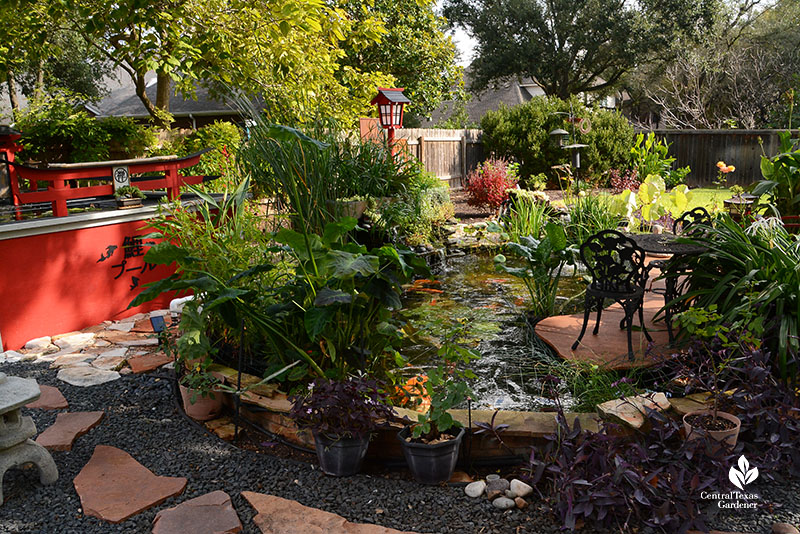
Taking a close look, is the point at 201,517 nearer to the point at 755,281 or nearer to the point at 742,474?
the point at 742,474

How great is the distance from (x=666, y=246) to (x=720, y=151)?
12.6 meters

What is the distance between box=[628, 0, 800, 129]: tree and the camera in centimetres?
1600

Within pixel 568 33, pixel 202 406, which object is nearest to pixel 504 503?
pixel 202 406

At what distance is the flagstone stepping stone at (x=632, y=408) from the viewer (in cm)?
256

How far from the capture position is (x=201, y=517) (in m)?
2.23

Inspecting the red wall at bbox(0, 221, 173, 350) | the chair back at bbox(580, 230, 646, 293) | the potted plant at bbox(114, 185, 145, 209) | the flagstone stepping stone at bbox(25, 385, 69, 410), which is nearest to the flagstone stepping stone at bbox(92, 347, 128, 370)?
the flagstone stepping stone at bbox(25, 385, 69, 410)

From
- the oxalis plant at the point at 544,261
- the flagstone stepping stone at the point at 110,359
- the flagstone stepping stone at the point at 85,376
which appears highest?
the oxalis plant at the point at 544,261

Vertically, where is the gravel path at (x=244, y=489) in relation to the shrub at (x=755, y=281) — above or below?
below

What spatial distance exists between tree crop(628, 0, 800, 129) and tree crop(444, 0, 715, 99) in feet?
3.43

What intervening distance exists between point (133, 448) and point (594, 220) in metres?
5.31

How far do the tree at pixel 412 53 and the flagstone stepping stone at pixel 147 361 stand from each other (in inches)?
494

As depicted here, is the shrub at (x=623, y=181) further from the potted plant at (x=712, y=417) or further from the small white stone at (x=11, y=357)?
the small white stone at (x=11, y=357)

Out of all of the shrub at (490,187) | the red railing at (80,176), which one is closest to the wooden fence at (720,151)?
the shrub at (490,187)

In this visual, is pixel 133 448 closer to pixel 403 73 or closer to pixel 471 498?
pixel 471 498
